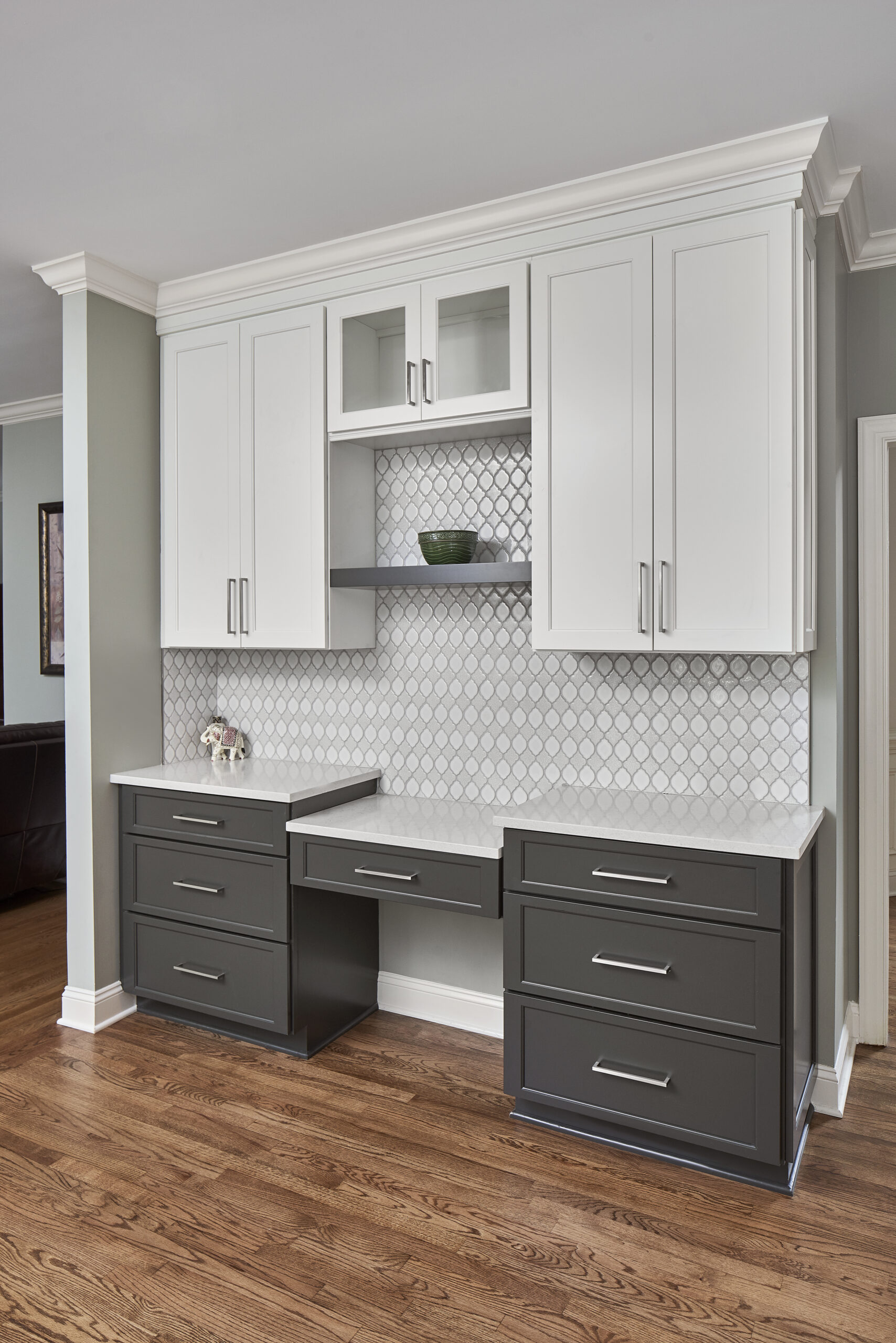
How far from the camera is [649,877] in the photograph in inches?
89.6

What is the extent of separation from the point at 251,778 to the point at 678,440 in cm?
179

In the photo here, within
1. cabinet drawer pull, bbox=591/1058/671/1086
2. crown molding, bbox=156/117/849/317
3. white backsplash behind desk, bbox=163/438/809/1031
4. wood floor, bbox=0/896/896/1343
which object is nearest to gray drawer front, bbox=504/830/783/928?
cabinet drawer pull, bbox=591/1058/671/1086

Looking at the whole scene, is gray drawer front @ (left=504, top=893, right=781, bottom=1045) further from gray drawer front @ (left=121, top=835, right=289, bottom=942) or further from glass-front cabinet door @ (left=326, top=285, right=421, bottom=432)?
glass-front cabinet door @ (left=326, top=285, right=421, bottom=432)

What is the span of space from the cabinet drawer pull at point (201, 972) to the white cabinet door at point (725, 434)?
70.3 inches

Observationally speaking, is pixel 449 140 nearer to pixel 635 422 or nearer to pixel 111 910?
pixel 635 422

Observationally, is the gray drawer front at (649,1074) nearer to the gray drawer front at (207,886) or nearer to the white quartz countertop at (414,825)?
the white quartz countertop at (414,825)

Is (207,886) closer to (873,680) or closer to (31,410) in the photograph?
(873,680)

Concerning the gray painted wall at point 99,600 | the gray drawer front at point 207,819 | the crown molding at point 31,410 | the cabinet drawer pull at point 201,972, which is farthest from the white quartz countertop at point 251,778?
the crown molding at point 31,410

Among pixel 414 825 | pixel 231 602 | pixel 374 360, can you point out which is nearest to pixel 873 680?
pixel 414 825

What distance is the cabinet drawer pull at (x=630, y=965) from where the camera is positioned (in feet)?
7.39

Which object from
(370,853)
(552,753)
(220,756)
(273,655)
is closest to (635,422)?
(552,753)

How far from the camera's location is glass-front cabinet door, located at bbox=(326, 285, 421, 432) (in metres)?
2.84

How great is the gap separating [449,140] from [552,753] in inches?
71.2

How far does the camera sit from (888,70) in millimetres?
2035
